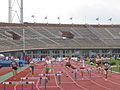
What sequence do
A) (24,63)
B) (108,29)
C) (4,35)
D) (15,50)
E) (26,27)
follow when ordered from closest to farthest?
(24,63) < (15,50) < (4,35) < (26,27) < (108,29)

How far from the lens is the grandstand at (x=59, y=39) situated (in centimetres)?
7562

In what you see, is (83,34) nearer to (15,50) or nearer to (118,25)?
(118,25)

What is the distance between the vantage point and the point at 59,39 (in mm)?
84125

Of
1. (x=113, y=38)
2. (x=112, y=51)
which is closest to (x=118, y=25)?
(x=113, y=38)

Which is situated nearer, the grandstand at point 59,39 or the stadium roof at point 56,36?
the grandstand at point 59,39

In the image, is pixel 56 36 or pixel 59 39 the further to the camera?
pixel 56 36

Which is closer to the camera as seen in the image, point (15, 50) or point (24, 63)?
point (24, 63)

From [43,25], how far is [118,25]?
2061cm

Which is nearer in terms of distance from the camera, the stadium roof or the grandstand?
the grandstand

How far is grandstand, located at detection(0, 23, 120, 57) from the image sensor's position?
2977 inches

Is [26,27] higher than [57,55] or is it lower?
higher

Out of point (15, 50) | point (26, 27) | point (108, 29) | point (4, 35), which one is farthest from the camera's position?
point (108, 29)

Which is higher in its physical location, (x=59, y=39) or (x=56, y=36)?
(x=56, y=36)

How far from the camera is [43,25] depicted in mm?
93062
